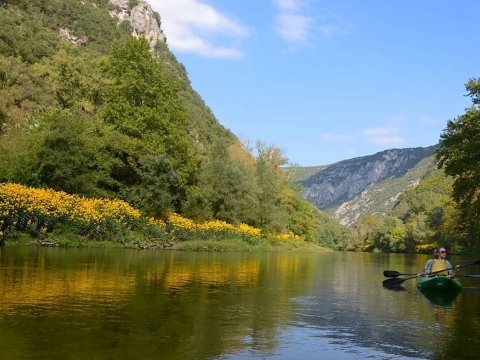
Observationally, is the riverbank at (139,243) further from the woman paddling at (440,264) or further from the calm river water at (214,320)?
the woman paddling at (440,264)

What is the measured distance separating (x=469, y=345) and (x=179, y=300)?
6135mm

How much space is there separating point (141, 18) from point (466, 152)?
140 meters

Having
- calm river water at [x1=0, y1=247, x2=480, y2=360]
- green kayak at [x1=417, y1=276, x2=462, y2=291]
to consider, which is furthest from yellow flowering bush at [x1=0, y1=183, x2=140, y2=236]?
green kayak at [x1=417, y1=276, x2=462, y2=291]

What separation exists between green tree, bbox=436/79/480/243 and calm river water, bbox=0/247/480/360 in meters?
23.7

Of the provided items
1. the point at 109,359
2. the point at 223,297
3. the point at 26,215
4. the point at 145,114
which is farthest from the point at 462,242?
the point at 109,359

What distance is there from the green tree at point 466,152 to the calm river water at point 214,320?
2371cm

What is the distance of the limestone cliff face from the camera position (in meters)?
153

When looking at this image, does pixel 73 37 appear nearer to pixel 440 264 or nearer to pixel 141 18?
pixel 141 18

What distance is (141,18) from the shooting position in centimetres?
15925

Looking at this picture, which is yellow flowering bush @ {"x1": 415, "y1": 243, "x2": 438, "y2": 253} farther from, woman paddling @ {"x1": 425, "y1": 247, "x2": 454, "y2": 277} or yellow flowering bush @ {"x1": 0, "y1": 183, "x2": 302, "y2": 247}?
woman paddling @ {"x1": 425, "y1": 247, "x2": 454, "y2": 277}

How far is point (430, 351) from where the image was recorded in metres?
7.45

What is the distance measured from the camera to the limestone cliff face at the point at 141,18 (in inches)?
6029

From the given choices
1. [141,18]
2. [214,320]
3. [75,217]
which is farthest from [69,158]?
[141,18]

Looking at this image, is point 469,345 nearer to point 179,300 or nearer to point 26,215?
point 179,300
